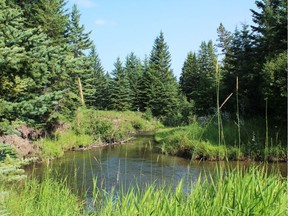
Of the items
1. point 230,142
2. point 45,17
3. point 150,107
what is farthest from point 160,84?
point 230,142

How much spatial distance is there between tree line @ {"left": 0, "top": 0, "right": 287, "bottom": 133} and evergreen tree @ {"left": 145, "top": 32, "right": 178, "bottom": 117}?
139mm

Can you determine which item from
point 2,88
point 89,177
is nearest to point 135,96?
point 89,177

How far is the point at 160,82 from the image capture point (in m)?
50.2

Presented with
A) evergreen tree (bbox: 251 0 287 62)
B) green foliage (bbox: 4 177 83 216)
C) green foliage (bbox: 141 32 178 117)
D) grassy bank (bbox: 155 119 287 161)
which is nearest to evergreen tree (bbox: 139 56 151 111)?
green foliage (bbox: 141 32 178 117)

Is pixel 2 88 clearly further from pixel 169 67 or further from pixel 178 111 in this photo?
pixel 169 67

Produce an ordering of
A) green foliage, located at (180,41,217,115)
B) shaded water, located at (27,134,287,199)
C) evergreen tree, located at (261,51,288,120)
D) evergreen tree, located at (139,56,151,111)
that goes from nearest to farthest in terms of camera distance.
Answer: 1. shaded water, located at (27,134,287,199)
2. evergreen tree, located at (261,51,288,120)
3. evergreen tree, located at (139,56,151,111)
4. green foliage, located at (180,41,217,115)

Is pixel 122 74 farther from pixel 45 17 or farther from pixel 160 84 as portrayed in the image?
pixel 45 17

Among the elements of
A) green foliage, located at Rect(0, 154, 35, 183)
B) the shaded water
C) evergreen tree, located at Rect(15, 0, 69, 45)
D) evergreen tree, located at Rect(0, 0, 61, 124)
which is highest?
evergreen tree, located at Rect(15, 0, 69, 45)

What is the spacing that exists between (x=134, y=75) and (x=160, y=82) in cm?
894

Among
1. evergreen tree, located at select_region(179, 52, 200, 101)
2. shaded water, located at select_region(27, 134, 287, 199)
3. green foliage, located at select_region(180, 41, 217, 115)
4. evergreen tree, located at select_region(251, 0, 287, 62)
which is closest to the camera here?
shaded water, located at select_region(27, 134, 287, 199)

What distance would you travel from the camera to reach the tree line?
13.2 feet

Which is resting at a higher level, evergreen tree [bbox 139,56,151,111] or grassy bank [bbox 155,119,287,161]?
evergreen tree [bbox 139,56,151,111]

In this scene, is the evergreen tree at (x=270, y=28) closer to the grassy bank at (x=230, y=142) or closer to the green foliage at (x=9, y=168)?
the grassy bank at (x=230, y=142)

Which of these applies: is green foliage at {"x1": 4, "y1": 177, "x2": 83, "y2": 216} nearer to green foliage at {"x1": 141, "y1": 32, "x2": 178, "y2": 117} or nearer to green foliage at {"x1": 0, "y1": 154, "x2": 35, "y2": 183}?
green foliage at {"x1": 0, "y1": 154, "x2": 35, "y2": 183}
